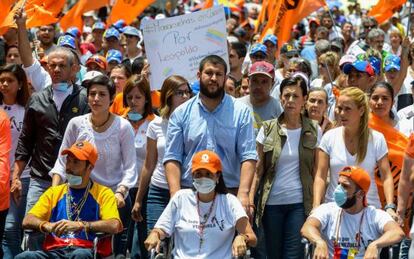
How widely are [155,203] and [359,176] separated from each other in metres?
1.97

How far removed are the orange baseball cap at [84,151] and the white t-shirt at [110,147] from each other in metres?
0.54

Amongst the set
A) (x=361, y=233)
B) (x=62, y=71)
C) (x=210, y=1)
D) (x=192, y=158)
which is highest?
(x=210, y=1)

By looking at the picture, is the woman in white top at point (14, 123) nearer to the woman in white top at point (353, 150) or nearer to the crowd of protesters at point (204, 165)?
the crowd of protesters at point (204, 165)

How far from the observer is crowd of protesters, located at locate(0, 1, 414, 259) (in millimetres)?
9062

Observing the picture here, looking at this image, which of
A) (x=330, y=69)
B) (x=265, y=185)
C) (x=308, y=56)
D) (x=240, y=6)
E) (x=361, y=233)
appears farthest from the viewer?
(x=240, y=6)

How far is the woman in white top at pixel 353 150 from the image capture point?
977cm

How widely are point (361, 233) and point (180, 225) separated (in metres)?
1.36

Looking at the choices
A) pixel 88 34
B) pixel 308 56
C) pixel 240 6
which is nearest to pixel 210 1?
pixel 308 56

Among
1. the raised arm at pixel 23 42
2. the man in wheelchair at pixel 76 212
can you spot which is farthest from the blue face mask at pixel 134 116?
the man in wheelchair at pixel 76 212

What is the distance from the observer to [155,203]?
33.4ft

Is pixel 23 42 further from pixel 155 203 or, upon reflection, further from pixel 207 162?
pixel 207 162

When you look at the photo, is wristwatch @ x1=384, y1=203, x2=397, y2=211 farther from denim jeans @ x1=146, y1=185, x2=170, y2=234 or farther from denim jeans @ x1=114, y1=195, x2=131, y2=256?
denim jeans @ x1=114, y1=195, x2=131, y2=256

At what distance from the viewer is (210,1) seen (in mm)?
16203

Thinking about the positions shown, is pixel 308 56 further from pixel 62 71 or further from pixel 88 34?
pixel 62 71
